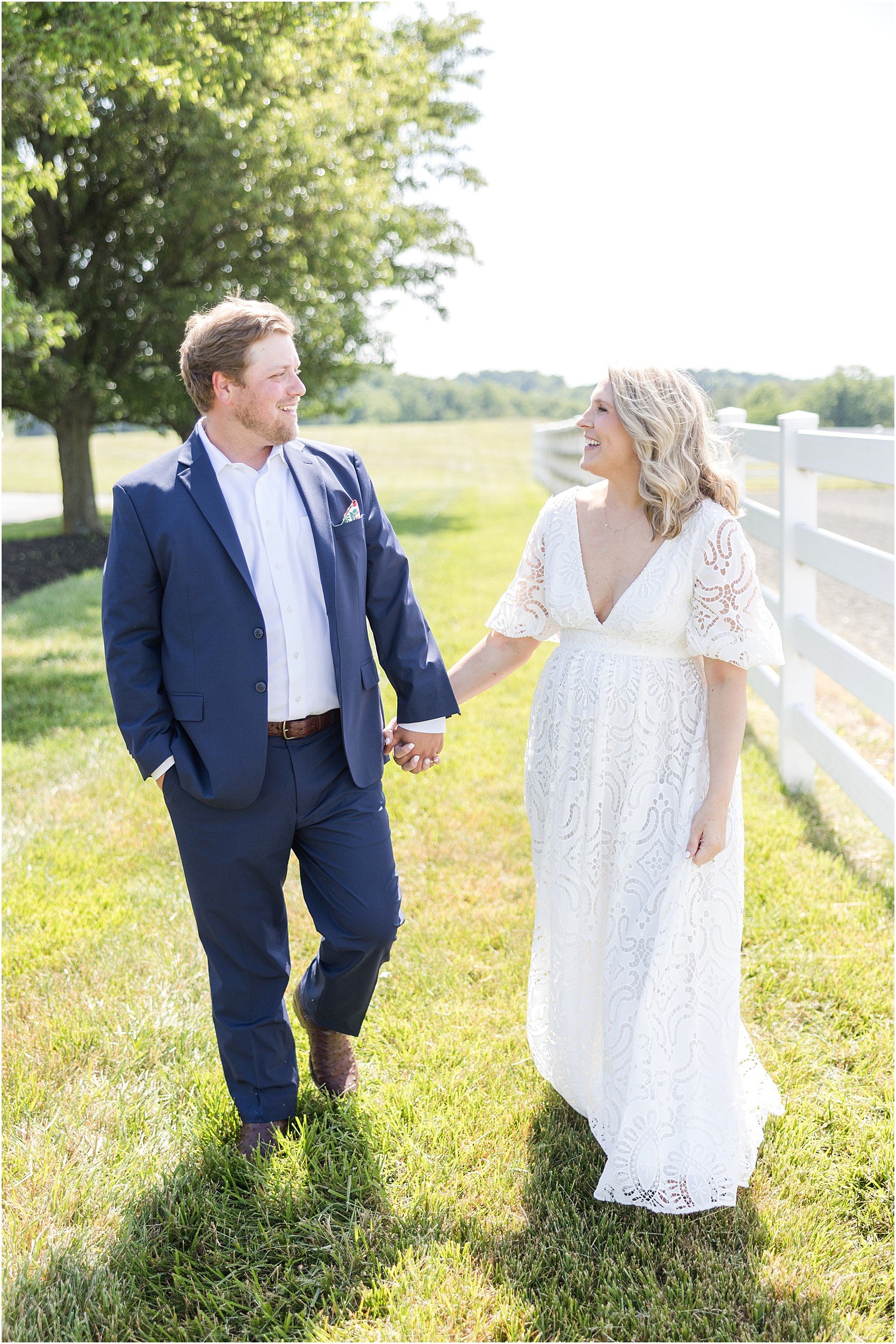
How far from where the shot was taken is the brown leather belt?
114 inches

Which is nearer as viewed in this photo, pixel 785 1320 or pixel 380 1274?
pixel 785 1320

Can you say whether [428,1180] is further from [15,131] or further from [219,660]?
[15,131]

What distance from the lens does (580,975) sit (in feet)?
9.85

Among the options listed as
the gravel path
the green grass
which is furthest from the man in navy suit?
the gravel path

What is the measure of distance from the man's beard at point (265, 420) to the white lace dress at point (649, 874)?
775mm

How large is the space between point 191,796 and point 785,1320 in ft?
6.39

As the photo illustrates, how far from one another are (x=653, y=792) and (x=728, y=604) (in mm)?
556

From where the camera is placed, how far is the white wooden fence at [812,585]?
459 cm

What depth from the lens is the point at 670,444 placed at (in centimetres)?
276

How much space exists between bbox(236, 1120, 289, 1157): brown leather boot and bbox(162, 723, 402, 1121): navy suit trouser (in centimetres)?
2

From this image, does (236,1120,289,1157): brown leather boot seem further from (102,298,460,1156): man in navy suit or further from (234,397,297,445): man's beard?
(234,397,297,445): man's beard

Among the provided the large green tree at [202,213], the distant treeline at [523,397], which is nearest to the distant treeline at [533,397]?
the distant treeline at [523,397]

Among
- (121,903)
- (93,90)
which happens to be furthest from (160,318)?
(121,903)

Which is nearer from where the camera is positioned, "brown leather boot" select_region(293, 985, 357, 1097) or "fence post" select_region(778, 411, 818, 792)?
"brown leather boot" select_region(293, 985, 357, 1097)
